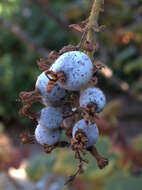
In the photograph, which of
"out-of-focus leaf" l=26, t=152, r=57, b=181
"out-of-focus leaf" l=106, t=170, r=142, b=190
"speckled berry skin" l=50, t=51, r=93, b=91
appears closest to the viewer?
"speckled berry skin" l=50, t=51, r=93, b=91

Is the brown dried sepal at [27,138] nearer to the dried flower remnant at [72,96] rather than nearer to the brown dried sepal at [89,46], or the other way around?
the dried flower remnant at [72,96]

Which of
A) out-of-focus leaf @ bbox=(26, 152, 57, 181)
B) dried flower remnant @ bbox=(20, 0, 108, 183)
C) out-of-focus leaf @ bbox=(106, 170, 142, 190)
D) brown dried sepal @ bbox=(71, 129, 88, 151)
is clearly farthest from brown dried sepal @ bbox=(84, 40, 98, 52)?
out-of-focus leaf @ bbox=(26, 152, 57, 181)

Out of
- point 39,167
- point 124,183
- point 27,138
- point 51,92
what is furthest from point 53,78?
point 39,167

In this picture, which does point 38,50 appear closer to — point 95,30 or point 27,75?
A: point 95,30

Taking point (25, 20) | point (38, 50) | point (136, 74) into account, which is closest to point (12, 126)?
point (25, 20)

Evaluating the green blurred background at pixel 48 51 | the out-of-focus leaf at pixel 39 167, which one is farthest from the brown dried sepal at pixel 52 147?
the out-of-focus leaf at pixel 39 167

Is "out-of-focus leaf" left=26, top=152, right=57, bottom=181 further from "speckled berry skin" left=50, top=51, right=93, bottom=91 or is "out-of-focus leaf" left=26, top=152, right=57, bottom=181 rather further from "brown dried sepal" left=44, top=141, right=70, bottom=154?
"speckled berry skin" left=50, top=51, right=93, bottom=91

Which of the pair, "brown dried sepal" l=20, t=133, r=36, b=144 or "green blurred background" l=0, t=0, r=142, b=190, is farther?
"green blurred background" l=0, t=0, r=142, b=190
